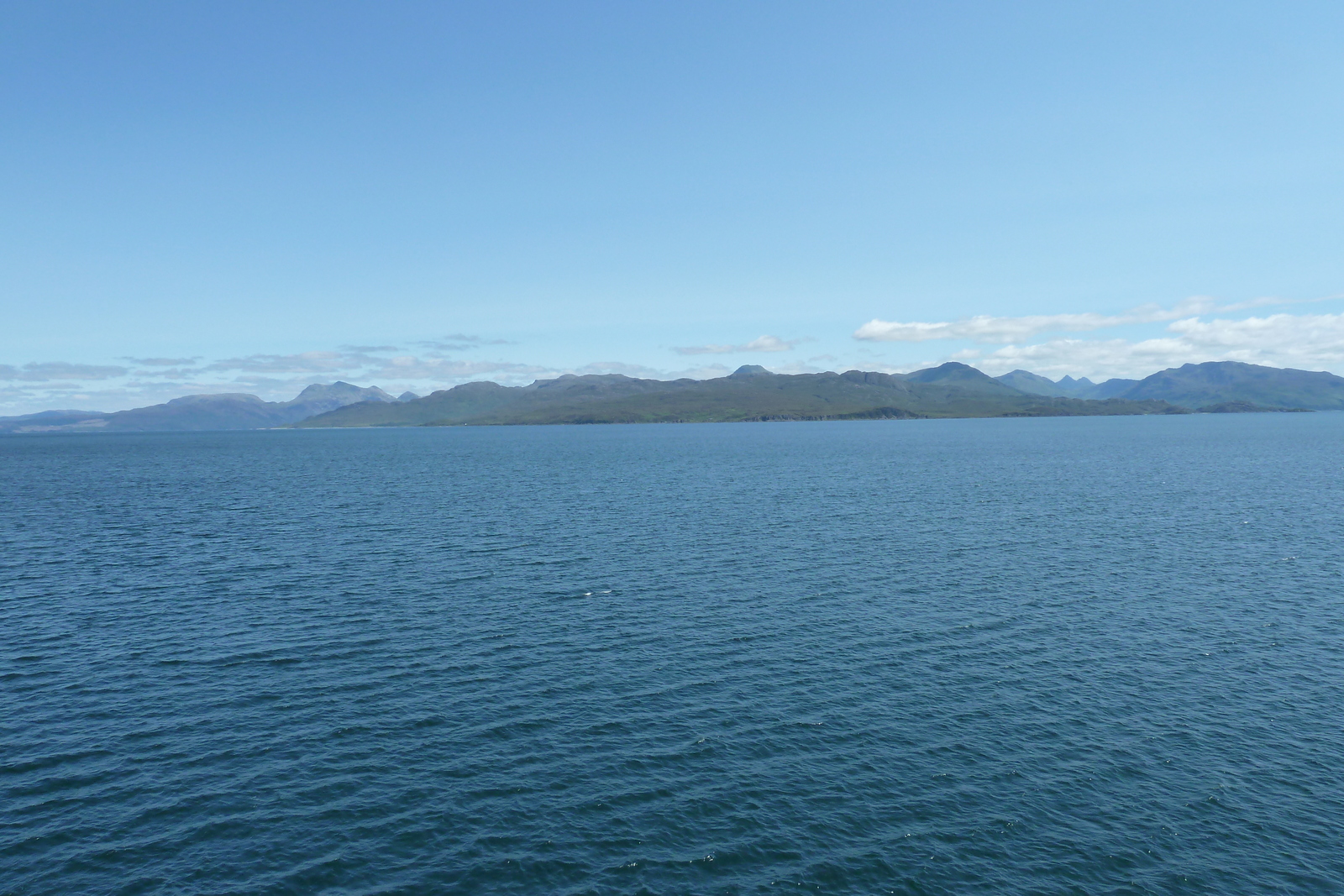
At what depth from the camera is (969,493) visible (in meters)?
142

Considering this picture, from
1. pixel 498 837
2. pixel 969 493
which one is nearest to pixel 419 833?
pixel 498 837

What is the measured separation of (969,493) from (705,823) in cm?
12225

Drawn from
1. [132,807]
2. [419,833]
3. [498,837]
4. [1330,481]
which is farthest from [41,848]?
[1330,481]

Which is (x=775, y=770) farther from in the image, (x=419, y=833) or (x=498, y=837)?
(x=419, y=833)

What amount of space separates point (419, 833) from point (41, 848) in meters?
16.4

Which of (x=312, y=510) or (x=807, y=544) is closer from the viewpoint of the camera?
(x=807, y=544)

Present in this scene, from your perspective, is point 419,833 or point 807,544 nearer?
point 419,833

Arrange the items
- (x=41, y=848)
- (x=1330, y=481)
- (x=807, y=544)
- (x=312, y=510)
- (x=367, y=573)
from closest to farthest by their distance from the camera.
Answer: (x=41, y=848) → (x=367, y=573) → (x=807, y=544) → (x=312, y=510) → (x=1330, y=481)

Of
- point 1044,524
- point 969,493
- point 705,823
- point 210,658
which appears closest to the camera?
point 705,823

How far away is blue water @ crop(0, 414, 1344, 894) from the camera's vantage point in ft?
105

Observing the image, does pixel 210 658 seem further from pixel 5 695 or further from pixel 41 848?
pixel 41 848

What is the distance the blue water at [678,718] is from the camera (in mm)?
31906

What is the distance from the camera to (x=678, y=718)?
44469mm

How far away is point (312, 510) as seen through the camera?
5089 inches
